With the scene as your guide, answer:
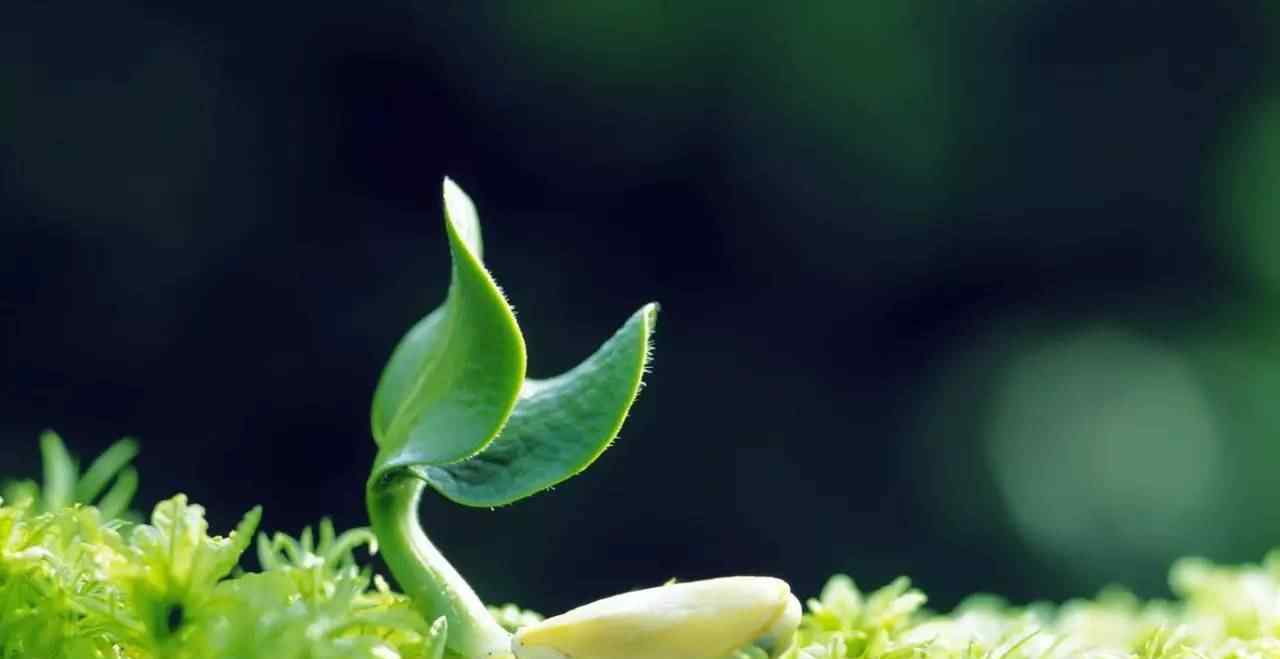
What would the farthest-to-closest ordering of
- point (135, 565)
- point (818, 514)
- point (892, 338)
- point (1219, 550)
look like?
point (892, 338) < point (818, 514) < point (1219, 550) < point (135, 565)

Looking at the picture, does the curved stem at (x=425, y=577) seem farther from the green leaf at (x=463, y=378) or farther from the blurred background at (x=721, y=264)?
the blurred background at (x=721, y=264)

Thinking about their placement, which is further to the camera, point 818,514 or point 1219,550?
point 818,514

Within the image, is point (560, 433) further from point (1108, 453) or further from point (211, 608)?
point (1108, 453)

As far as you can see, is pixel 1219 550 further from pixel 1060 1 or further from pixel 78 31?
pixel 78 31

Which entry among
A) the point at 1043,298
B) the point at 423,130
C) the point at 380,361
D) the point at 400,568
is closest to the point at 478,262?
the point at 400,568

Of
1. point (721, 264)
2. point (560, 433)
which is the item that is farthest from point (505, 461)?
point (721, 264)

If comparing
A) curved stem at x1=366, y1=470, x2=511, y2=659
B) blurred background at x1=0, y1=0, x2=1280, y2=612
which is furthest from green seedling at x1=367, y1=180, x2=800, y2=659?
blurred background at x1=0, y1=0, x2=1280, y2=612

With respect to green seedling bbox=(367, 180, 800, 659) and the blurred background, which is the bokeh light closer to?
the blurred background
